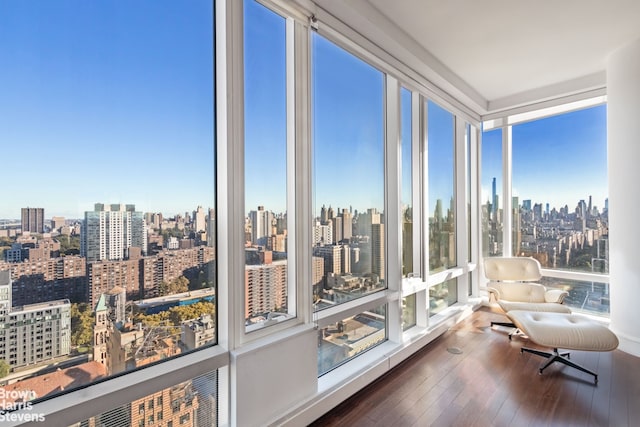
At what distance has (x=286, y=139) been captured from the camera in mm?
1996

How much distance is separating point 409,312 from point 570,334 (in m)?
1.31

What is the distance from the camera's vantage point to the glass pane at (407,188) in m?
3.09

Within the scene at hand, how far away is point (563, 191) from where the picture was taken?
4.04m

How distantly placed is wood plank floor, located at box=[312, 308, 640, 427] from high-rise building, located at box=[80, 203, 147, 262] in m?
1.59

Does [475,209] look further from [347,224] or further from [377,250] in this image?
[347,224]

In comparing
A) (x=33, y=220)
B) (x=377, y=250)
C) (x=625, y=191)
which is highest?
Result: (x=625, y=191)

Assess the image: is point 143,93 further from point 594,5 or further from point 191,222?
point 594,5

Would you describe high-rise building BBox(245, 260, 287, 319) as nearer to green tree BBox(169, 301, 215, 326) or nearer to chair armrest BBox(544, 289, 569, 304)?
green tree BBox(169, 301, 215, 326)

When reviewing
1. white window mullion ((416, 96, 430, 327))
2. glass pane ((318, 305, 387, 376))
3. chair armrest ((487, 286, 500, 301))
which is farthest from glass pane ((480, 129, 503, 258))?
glass pane ((318, 305, 387, 376))

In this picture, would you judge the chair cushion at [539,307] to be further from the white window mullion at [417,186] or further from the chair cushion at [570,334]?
the white window mullion at [417,186]

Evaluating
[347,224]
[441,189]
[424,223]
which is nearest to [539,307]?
[424,223]

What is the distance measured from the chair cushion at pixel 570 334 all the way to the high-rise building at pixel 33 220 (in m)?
3.29

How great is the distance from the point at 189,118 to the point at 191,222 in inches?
21.6

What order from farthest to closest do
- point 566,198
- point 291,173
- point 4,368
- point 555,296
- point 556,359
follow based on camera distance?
point 566,198, point 555,296, point 556,359, point 291,173, point 4,368
